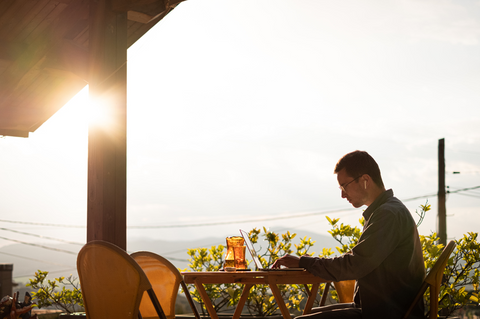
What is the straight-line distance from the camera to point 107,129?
118 inches

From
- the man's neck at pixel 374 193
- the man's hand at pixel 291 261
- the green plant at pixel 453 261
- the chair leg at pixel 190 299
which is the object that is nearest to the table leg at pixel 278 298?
the man's hand at pixel 291 261

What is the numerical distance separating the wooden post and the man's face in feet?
4.81

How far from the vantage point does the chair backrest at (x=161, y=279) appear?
2.76 meters

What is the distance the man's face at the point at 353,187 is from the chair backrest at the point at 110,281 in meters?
Result: 0.96

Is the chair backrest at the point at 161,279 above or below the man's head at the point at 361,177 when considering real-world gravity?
below

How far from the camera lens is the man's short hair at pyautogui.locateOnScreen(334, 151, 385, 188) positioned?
2.05 metres

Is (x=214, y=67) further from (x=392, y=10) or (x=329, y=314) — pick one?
(x=329, y=314)

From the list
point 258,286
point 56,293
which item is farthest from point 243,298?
point 56,293

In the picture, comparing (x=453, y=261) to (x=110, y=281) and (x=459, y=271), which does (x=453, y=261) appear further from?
(x=110, y=281)

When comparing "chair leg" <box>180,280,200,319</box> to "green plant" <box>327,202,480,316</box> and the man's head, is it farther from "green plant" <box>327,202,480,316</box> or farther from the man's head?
"green plant" <box>327,202,480,316</box>

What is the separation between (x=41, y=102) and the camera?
578 centimetres

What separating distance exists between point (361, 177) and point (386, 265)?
0.40 meters

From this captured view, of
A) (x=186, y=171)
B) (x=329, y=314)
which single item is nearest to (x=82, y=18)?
(x=329, y=314)

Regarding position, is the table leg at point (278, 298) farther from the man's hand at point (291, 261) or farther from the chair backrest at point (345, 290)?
the chair backrest at point (345, 290)
